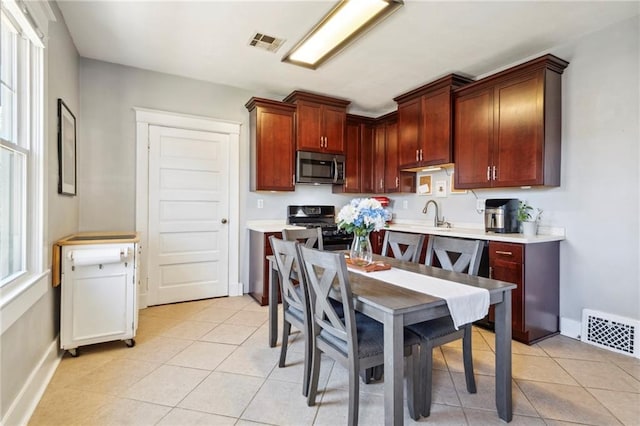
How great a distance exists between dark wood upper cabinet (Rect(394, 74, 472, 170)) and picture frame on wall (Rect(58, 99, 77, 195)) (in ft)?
11.0

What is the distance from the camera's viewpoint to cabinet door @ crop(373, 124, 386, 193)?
452 centimetres

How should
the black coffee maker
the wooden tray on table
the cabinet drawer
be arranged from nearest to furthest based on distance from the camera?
the wooden tray on table
the cabinet drawer
the black coffee maker

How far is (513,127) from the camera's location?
2.87m

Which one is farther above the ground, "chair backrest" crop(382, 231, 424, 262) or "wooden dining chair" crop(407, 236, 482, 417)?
"chair backrest" crop(382, 231, 424, 262)

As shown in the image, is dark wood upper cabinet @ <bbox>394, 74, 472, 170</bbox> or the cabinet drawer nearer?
the cabinet drawer

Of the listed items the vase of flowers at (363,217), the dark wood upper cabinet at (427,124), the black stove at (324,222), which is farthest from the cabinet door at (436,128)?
the vase of flowers at (363,217)

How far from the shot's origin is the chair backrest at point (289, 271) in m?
1.82

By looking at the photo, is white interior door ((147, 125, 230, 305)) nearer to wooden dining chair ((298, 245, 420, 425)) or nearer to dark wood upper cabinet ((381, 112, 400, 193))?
dark wood upper cabinet ((381, 112, 400, 193))

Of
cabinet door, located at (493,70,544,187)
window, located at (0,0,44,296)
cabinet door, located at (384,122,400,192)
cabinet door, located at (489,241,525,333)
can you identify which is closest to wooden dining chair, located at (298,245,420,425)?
cabinet door, located at (489,241,525,333)

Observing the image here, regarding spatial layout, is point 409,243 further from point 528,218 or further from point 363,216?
point 528,218

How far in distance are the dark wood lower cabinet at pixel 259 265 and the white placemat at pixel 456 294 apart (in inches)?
75.5

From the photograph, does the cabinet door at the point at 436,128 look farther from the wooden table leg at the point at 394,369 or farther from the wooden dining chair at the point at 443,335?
the wooden table leg at the point at 394,369

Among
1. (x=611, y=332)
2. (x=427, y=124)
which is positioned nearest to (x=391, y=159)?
(x=427, y=124)

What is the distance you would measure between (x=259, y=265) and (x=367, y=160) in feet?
7.10
